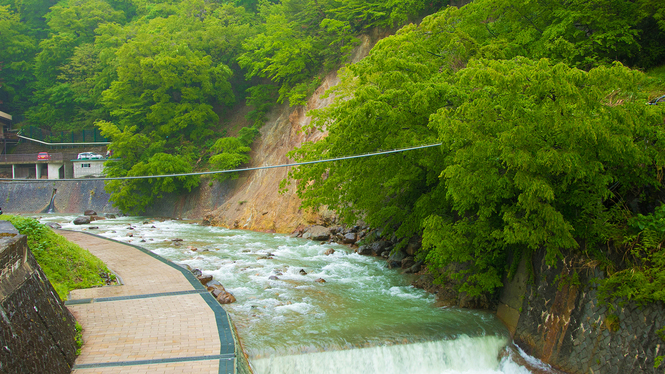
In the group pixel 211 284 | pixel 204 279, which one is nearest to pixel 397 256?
pixel 211 284

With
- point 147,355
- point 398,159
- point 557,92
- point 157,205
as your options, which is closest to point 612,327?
point 557,92

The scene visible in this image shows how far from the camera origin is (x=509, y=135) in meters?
8.33

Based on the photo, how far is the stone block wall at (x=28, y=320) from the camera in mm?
5695

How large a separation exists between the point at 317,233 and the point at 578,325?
14.4 m

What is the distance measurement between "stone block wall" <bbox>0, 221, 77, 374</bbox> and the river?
3.16 meters

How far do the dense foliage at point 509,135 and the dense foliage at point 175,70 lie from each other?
13555 millimetres

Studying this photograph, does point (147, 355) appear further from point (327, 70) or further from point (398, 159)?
point (327, 70)

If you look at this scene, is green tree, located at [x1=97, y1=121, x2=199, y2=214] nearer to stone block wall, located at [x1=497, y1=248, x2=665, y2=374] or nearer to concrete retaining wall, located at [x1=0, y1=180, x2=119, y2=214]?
concrete retaining wall, located at [x1=0, y1=180, x2=119, y2=214]

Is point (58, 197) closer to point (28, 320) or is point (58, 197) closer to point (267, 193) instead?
point (267, 193)

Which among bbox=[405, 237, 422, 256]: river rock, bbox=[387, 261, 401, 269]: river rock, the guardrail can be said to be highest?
the guardrail

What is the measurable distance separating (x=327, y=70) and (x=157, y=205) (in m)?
18.3

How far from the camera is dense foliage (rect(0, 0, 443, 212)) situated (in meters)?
32.5

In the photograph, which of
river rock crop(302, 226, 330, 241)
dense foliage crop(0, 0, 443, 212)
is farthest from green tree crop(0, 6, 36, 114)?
river rock crop(302, 226, 330, 241)

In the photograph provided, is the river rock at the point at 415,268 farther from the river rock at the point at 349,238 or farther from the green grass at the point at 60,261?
the green grass at the point at 60,261
